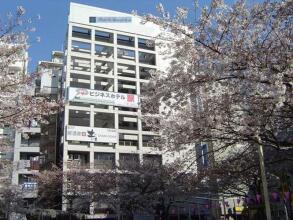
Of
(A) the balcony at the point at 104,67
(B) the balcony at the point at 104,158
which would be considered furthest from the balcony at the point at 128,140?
(A) the balcony at the point at 104,67

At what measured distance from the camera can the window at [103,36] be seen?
54125mm

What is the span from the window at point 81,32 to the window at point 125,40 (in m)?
4.28

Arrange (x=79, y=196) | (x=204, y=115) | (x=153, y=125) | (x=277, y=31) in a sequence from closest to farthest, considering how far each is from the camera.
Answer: (x=277, y=31) < (x=204, y=115) < (x=153, y=125) < (x=79, y=196)

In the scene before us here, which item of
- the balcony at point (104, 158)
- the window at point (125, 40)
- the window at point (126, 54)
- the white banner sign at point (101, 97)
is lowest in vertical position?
the balcony at point (104, 158)

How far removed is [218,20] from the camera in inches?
374

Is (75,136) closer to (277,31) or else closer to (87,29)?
(87,29)

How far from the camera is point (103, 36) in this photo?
179ft

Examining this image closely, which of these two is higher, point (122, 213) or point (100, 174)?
point (100, 174)

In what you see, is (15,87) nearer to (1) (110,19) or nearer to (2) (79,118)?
(2) (79,118)

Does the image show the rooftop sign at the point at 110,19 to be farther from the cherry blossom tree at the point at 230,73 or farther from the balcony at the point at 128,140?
the cherry blossom tree at the point at 230,73

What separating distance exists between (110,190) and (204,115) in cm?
2257

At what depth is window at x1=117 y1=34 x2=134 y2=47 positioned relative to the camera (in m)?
55.1

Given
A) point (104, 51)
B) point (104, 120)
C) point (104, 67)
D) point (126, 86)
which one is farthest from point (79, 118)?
point (104, 51)

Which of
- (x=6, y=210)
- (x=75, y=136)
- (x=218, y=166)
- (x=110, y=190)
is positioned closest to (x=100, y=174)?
(x=110, y=190)
